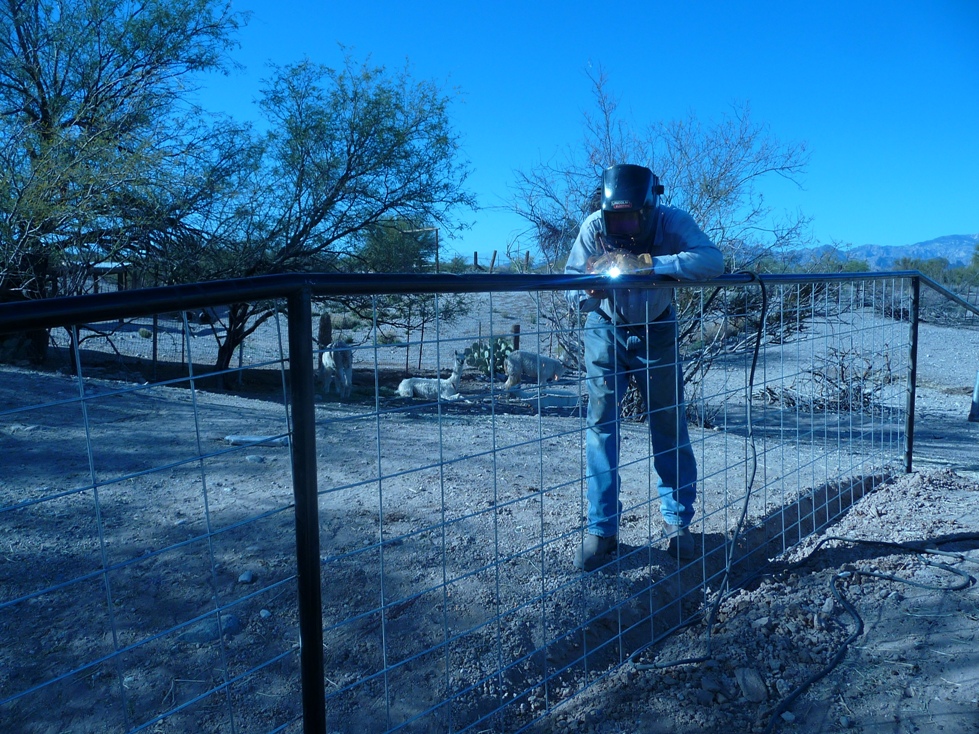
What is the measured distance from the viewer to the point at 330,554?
3.40m

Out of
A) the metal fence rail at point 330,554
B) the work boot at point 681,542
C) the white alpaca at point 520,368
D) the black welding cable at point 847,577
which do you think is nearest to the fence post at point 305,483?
the metal fence rail at point 330,554

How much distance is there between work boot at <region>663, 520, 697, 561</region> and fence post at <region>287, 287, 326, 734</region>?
1.93m

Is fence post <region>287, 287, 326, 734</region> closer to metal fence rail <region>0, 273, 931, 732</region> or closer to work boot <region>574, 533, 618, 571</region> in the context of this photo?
metal fence rail <region>0, 273, 931, 732</region>

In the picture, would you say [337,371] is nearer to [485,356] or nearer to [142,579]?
[485,356]

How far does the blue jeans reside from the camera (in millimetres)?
3100

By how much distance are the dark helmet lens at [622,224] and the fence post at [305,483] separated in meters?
1.95

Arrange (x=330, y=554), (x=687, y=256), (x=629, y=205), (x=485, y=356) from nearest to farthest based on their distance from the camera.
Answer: (x=687, y=256) < (x=629, y=205) < (x=330, y=554) < (x=485, y=356)

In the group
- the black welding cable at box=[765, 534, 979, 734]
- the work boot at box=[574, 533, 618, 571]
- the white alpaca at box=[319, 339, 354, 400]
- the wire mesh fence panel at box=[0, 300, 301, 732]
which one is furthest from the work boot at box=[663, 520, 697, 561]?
the white alpaca at box=[319, 339, 354, 400]

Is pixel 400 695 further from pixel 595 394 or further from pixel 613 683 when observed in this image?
pixel 595 394

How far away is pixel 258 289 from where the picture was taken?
5.21 ft

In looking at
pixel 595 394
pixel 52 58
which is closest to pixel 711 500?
pixel 595 394

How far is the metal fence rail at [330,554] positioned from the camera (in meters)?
1.68

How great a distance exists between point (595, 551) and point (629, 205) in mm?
1455

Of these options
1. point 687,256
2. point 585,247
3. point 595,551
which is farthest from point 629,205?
point 595,551
